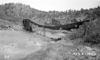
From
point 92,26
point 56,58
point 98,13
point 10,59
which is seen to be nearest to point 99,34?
point 92,26

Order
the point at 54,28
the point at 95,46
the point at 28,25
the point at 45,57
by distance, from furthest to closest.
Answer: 1. the point at 54,28
2. the point at 28,25
3. the point at 95,46
4. the point at 45,57

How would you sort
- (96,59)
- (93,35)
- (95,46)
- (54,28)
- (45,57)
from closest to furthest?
(96,59)
(45,57)
(95,46)
(93,35)
(54,28)

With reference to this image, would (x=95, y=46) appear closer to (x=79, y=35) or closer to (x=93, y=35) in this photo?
(x=93, y=35)

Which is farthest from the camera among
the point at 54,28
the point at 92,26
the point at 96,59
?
the point at 54,28

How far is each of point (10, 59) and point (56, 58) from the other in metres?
2.20

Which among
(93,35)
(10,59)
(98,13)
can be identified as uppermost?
(98,13)

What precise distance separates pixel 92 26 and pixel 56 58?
205 inches

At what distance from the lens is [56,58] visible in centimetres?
520

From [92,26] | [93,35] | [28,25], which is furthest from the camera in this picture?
[28,25]

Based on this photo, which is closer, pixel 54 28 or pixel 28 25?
pixel 28 25

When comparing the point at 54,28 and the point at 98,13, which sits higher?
the point at 98,13

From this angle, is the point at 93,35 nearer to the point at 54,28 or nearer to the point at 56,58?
the point at 56,58

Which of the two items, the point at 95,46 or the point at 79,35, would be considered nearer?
the point at 95,46

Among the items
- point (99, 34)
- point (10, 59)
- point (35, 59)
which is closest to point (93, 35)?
point (99, 34)
